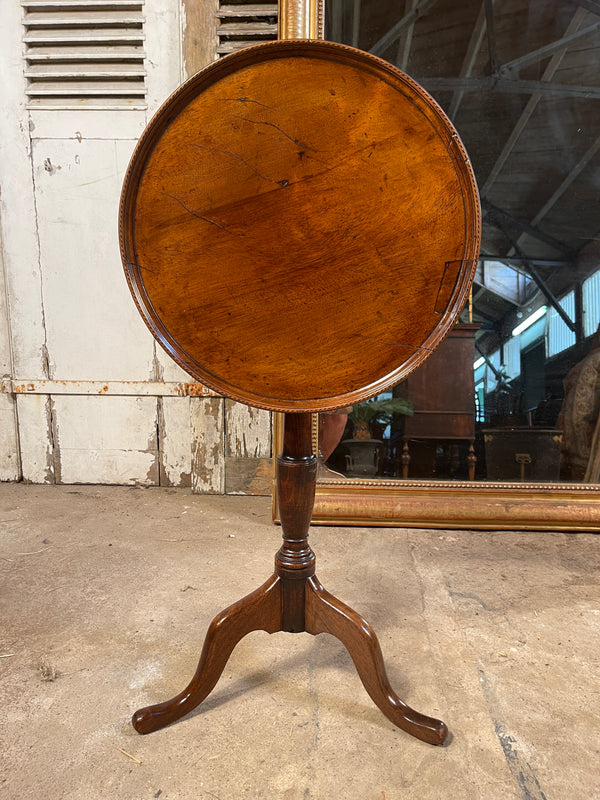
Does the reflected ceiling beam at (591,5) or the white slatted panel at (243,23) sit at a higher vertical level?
the white slatted panel at (243,23)

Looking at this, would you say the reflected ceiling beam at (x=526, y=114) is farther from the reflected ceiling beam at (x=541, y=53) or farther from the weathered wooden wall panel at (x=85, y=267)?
the weathered wooden wall panel at (x=85, y=267)

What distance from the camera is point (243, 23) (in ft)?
8.32

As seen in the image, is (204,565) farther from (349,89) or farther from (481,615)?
(349,89)

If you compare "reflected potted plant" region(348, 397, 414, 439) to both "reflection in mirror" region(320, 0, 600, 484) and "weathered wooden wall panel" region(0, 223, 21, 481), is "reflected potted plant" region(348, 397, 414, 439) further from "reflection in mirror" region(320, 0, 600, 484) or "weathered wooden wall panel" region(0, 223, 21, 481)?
"weathered wooden wall panel" region(0, 223, 21, 481)

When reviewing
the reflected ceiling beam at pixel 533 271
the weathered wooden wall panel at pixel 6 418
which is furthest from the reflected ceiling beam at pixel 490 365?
the weathered wooden wall panel at pixel 6 418

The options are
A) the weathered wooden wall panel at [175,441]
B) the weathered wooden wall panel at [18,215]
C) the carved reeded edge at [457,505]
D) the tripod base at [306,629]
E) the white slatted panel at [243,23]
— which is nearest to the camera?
the tripod base at [306,629]

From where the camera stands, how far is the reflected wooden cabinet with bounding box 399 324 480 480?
7.77ft

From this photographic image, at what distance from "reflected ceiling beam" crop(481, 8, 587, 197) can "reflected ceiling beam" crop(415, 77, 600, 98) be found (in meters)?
0.03

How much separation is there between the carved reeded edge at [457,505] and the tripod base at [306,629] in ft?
3.72

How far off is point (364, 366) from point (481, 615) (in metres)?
0.99

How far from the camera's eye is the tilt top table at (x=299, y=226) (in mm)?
944

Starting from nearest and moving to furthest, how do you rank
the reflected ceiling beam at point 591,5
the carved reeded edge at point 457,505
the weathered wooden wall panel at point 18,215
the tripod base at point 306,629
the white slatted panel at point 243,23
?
the tripod base at point 306,629 < the reflected ceiling beam at point 591,5 < the carved reeded edge at point 457,505 < the white slatted panel at point 243,23 < the weathered wooden wall panel at point 18,215

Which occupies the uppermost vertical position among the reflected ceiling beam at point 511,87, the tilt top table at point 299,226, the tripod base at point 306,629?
the reflected ceiling beam at point 511,87

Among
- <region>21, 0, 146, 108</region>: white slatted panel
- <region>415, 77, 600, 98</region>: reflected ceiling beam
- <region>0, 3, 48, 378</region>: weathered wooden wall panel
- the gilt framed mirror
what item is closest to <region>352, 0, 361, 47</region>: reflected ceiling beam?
the gilt framed mirror
